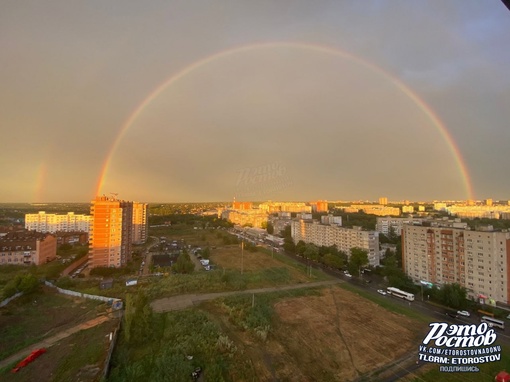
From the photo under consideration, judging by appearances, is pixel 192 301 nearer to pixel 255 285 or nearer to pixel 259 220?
pixel 255 285

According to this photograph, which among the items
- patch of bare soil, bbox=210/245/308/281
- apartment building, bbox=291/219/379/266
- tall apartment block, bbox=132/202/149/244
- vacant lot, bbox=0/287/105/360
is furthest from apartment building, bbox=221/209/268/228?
vacant lot, bbox=0/287/105/360

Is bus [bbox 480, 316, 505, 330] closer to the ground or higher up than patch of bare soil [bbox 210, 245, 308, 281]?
higher up

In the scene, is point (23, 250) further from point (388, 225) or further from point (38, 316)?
point (388, 225)

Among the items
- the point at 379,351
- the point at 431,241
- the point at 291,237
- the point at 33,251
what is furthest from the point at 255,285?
the point at 291,237

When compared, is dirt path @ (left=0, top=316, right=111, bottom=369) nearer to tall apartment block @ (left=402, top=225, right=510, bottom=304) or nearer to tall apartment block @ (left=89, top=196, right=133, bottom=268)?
tall apartment block @ (left=89, top=196, right=133, bottom=268)

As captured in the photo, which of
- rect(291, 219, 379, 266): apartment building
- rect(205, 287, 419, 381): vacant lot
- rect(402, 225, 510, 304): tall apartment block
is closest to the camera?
rect(205, 287, 419, 381): vacant lot

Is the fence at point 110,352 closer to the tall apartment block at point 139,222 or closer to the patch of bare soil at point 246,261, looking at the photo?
the patch of bare soil at point 246,261

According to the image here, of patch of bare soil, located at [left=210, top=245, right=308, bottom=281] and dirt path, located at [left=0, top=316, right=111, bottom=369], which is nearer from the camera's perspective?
dirt path, located at [left=0, top=316, right=111, bottom=369]

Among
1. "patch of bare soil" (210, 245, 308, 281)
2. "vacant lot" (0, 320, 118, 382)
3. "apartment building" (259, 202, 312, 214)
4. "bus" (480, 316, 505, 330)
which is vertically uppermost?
"apartment building" (259, 202, 312, 214)
